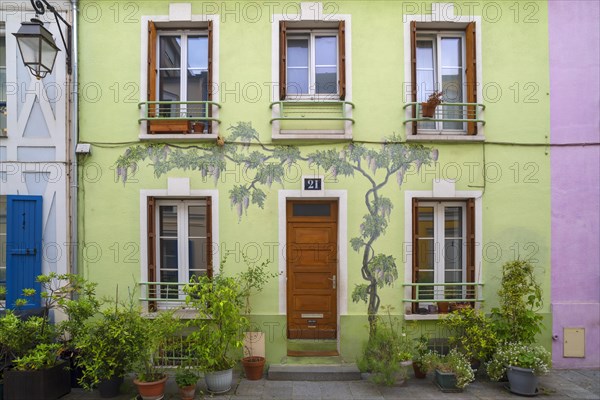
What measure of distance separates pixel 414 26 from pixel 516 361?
512 cm

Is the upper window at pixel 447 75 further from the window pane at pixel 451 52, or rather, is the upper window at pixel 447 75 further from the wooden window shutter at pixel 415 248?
the wooden window shutter at pixel 415 248

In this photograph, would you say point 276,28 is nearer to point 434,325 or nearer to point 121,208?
point 121,208

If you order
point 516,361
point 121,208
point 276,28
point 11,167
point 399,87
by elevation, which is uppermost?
point 276,28

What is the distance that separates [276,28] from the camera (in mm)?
6742

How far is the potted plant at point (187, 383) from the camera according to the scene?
5543mm

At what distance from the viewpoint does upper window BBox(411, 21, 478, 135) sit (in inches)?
268

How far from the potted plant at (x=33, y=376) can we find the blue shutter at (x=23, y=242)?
4.48 ft

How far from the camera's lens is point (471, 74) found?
22.4 ft

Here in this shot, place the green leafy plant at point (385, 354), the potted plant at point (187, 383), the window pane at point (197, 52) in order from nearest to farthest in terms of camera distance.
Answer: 1. the potted plant at point (187, 383)
2. the green leafy plant at point (385, 354)
3. the window pane at point (197, 52)

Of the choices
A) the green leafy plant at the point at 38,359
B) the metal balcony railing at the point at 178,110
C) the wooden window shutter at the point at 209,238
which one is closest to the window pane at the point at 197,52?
the metal balcony railing at the point at 178,110

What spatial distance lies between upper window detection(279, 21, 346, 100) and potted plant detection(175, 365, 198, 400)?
4.33m

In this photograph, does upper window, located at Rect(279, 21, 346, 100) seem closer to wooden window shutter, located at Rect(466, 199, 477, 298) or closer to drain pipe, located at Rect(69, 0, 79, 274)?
wooden window shutter, located at Rect(466, 199, 477, 298)

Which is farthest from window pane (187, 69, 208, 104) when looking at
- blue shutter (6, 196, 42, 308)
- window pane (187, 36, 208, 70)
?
blue shutter (6, 196, 42, 308)

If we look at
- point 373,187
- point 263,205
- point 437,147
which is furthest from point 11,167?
point 437,147
